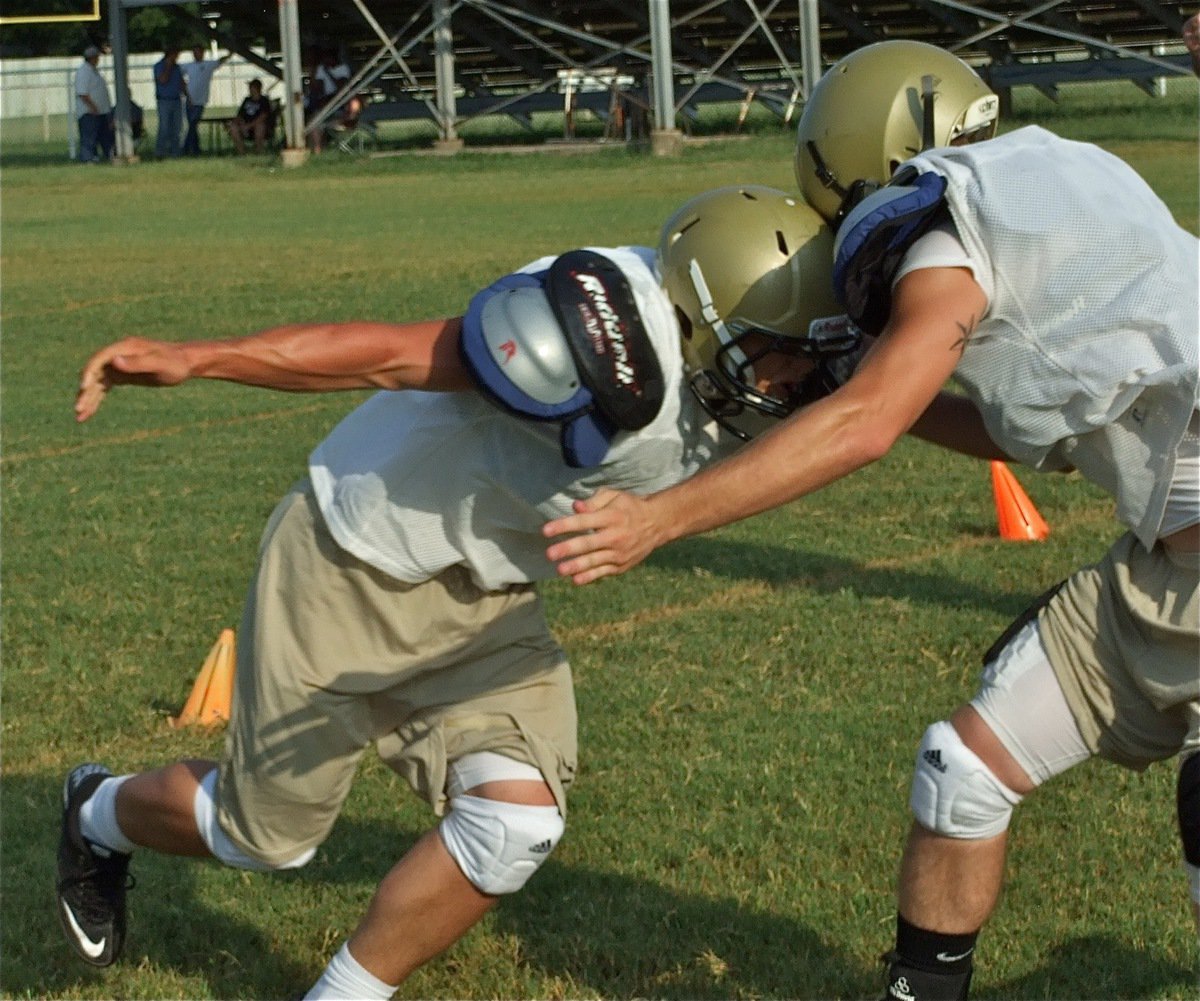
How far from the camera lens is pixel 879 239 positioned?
3.01 m

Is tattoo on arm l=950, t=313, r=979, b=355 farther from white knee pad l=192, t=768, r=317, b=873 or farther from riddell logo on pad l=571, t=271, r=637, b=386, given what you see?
white knee pad l=192, t=768, r=317, b=873

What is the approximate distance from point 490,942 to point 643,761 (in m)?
1.05

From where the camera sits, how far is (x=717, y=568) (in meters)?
7.10

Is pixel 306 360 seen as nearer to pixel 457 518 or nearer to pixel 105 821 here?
pixel 457 518

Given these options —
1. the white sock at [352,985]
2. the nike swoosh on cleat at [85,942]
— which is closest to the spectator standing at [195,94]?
the nike swoosh on cleat at [85,942]

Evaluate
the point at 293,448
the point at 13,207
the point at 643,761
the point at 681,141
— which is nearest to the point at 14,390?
the point at 293,448

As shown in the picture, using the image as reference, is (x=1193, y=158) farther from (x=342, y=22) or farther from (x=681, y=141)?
(x=342, y=22)

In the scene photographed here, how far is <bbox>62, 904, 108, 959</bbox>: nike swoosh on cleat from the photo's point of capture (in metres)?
3.97

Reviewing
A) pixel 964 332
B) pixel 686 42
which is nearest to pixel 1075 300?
pixel 964 332

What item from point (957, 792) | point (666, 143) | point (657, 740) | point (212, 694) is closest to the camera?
point (957, 792)

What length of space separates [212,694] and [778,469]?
316 cm

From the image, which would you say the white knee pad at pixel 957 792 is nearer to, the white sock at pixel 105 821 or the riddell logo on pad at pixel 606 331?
the riddell logo on pad at pixel 606 331

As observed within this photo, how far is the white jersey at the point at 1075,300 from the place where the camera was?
3043 mm

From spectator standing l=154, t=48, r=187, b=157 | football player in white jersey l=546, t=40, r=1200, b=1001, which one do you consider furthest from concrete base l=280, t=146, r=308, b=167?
football player in white jersey l=546, t=40, r=1200, b=1001
